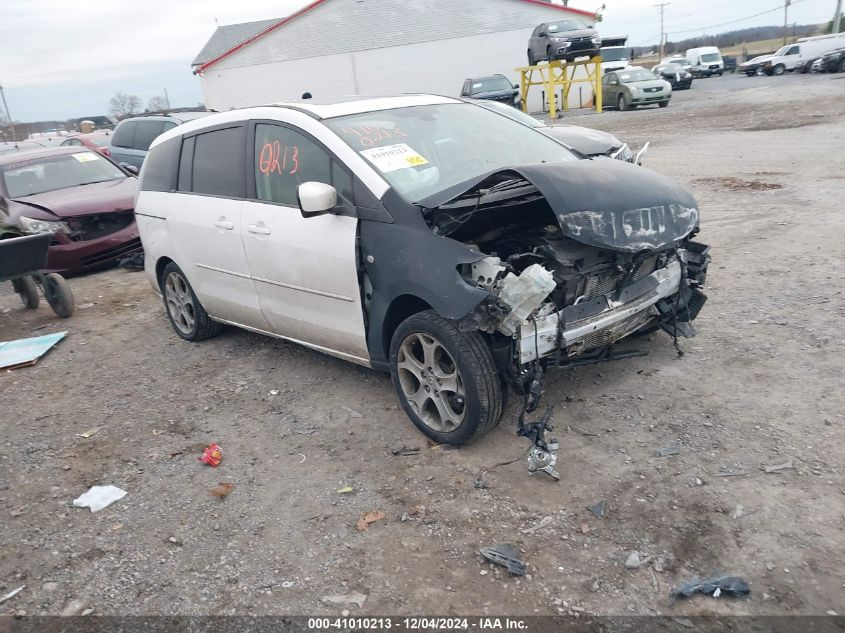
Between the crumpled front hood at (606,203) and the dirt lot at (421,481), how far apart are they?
1.05 m

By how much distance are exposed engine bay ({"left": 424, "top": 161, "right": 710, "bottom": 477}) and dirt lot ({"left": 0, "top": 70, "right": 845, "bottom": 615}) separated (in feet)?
1.40

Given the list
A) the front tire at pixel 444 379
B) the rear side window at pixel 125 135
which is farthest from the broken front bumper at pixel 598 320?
the rear side window at pixel 125 135

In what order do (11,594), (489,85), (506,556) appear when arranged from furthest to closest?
(489,85) < (11,594) < (506,556)

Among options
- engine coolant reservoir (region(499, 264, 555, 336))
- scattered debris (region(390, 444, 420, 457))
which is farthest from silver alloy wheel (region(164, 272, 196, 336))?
engine coolant reservoir (region(499, 264, 555, 336))

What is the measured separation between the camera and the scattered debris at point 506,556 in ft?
9.57

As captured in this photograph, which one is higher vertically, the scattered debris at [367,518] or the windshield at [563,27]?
the windshield at [563,27]

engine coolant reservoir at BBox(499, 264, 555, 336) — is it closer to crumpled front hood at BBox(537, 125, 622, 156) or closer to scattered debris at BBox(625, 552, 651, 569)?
scattered debris at BBox(625, 552, 651, 569)

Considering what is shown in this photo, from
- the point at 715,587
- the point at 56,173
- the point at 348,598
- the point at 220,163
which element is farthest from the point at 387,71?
the point at 715,587

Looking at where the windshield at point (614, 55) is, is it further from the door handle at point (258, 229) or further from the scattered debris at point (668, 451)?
the scattered debris at point (668, 451)

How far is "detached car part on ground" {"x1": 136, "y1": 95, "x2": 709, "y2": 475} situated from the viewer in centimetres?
365

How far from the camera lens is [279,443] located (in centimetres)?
425

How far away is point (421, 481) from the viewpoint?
12.0 feet

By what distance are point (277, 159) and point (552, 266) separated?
2094mm

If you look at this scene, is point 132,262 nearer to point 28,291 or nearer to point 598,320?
point 28,291
